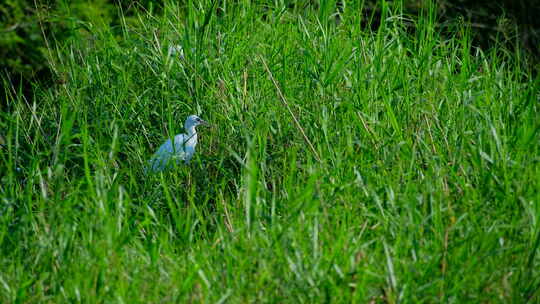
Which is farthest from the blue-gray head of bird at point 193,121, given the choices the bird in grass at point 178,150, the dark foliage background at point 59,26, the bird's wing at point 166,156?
the dark foliage background at point 59,26

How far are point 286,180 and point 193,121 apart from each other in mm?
886

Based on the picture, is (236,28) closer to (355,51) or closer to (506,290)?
(355,51)

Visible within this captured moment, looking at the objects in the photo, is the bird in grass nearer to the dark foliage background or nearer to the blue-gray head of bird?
the blue-gray head of bird

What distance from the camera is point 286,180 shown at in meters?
3.46

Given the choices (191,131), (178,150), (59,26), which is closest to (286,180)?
(178,150)

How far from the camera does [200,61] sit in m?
4.27

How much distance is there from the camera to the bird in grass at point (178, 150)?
12.2 feet

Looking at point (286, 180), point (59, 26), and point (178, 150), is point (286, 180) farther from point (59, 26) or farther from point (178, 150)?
point (59, 26)

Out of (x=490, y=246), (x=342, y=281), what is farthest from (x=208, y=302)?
(x=490, y=246)

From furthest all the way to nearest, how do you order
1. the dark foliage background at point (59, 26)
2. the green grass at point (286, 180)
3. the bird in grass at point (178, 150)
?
the dark foliage background at point (59, 26), the bird in grass at point (178, 150), the green grass at point (286, 180)

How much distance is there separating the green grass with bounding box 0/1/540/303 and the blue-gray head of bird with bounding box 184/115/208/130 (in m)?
0.09

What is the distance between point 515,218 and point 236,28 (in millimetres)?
2319

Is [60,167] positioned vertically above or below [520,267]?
above

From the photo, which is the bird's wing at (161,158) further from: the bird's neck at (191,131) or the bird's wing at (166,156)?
the bird's neck at (191,131)
